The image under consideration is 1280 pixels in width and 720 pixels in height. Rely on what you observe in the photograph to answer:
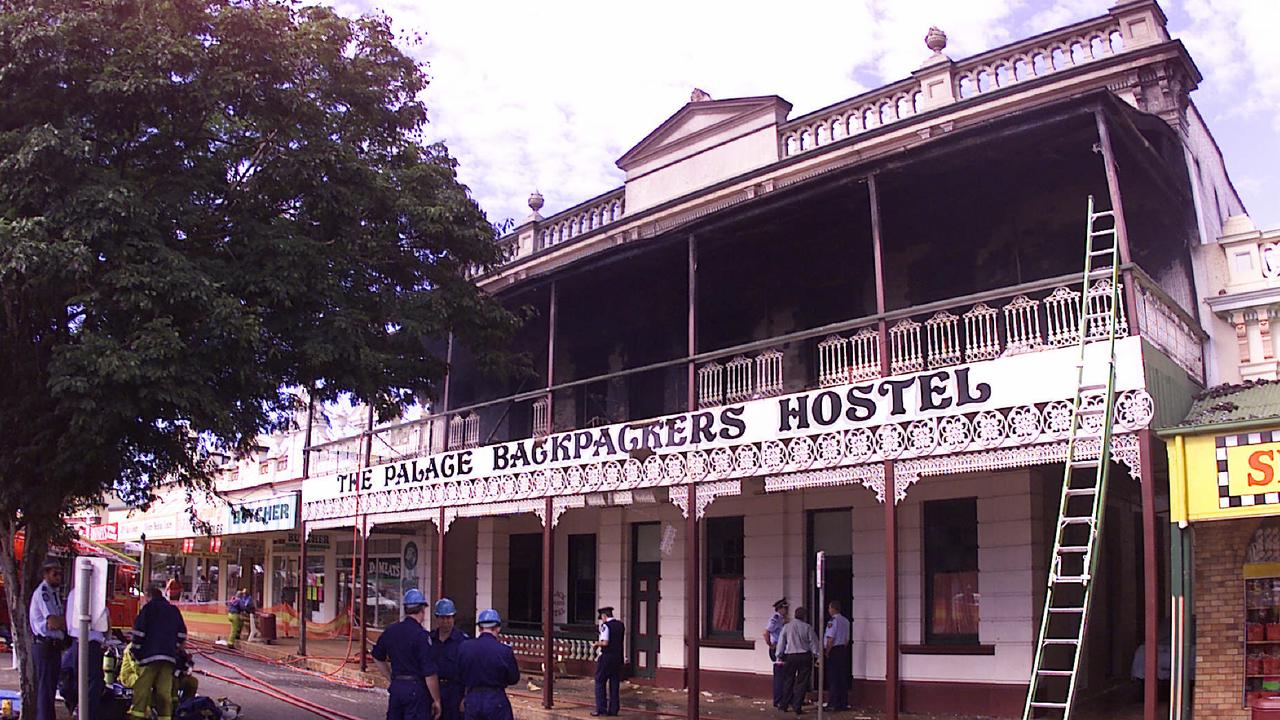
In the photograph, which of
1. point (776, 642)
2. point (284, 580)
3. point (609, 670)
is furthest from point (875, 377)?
point (284, 580)

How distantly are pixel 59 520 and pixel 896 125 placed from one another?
40.2 ft

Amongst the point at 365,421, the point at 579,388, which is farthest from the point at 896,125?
the point at 365,421

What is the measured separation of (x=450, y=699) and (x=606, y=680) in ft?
18.4

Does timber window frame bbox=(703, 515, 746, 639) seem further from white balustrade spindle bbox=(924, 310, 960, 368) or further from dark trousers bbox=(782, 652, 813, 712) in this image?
white balustrade spindle bbox=(924, 310, 960, 368)

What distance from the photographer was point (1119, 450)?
35.5 ft

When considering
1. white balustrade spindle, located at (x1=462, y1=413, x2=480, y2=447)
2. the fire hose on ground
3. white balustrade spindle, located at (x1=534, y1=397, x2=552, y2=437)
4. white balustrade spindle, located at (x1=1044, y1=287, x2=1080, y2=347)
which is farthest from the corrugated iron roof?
white balustrade spindle, located at (x1=462, y1=413, x2=480, y2=447)

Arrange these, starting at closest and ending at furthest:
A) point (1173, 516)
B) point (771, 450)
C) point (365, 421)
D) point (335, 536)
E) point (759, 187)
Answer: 1. point (1173, 516)
2. point (771, 450)
3. point (759, 187)
4. point (365, 421)
5. point (335, 536)

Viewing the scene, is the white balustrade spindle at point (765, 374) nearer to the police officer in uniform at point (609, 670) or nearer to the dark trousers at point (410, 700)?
the police officer in uniform at point (609, 670)

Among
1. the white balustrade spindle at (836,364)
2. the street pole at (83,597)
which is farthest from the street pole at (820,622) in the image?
the street pole at (83,597)

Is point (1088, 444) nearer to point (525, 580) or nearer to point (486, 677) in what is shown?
point (486, 677)

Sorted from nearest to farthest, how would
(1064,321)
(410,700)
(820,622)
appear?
(410,700) < (1064,321) < (820,622)

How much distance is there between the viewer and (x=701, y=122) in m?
20.2

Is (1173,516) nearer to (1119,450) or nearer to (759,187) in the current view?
(1119,450)

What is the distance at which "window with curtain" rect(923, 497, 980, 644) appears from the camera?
15273 mm
